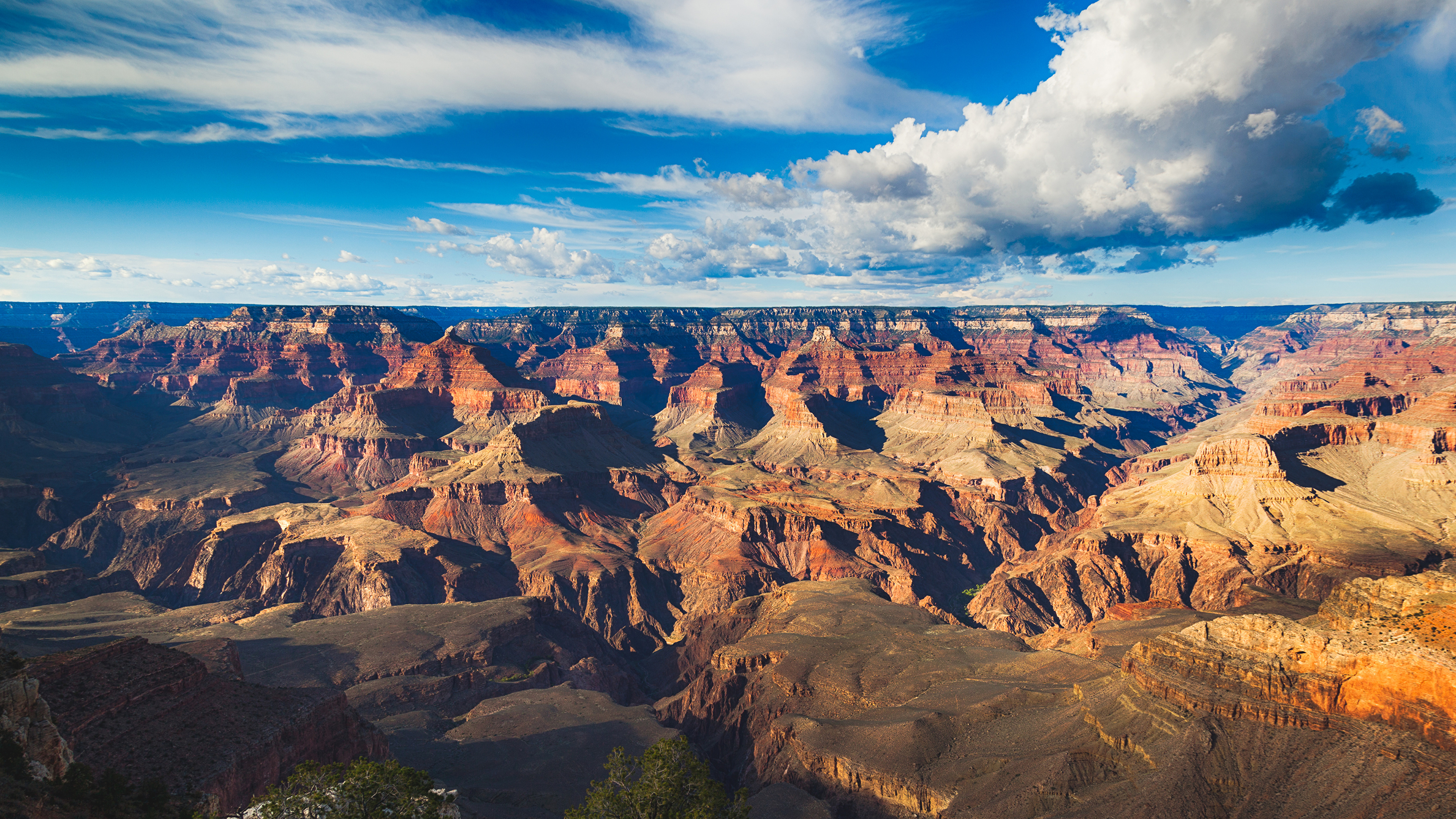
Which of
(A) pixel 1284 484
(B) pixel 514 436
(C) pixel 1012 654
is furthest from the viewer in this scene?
(B) pixel 514 436

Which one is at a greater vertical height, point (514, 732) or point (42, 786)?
point (42, 786)

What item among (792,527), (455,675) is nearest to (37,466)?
(455,675)

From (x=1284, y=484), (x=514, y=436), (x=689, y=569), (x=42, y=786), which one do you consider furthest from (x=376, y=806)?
(x=1284, y=484)

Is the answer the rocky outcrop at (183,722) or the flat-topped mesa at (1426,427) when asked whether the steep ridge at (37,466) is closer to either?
the rocky outcrop at (183,722)

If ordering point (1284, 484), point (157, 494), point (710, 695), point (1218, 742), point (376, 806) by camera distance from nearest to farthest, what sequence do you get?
point (376, 806)
point (1218, 742)
point (710, 695)
point (1284, 484)
point (157, 494)

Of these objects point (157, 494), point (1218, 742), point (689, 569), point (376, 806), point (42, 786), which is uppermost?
point (42, 786)

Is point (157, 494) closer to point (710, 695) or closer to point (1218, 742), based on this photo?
point (710, 695)

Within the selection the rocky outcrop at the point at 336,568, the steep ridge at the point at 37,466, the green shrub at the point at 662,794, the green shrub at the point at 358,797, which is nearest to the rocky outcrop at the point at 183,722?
the green shrub at the point at 358,797

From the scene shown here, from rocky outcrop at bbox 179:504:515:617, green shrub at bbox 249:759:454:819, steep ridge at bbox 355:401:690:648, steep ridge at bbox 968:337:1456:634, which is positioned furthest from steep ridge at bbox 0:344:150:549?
steep ridge at bbox 968:337:1456:634
